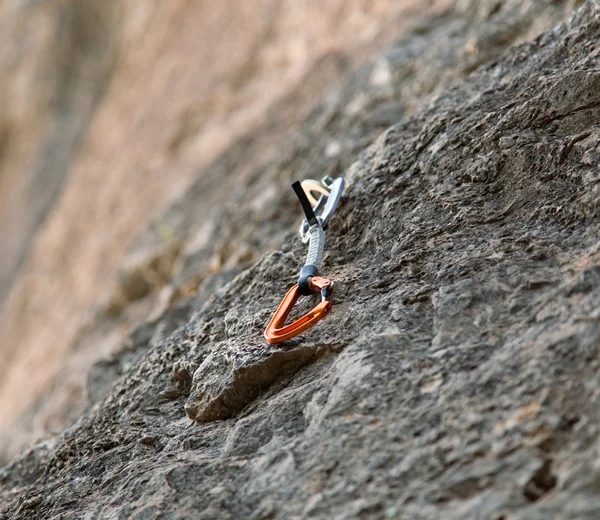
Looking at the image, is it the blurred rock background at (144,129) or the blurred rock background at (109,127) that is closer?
the blurred rock background at (144,129)

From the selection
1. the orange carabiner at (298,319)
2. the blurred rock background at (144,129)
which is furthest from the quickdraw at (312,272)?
the blurred rock background at (144,129)

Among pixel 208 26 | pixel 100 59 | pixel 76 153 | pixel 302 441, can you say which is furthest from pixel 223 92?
pixel 302 441

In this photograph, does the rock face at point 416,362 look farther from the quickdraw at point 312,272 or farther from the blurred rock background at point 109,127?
the blurred rock background at point 109,127

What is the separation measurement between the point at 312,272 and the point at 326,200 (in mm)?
380

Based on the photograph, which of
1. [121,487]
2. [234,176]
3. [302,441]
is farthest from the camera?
[234,176]

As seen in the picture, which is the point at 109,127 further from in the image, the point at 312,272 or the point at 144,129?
the point at 312,272

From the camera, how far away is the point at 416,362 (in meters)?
1.17

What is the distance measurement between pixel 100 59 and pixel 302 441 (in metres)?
9.11

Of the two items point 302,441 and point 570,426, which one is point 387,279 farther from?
point 570,426

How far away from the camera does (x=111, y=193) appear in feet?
21.2

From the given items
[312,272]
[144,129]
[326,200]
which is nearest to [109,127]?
[144,129]

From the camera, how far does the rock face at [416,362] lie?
97 cm

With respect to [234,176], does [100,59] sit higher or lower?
higher

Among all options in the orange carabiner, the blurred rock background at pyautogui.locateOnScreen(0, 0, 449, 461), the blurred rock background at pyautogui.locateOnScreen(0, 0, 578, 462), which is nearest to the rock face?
the orange carabiner
